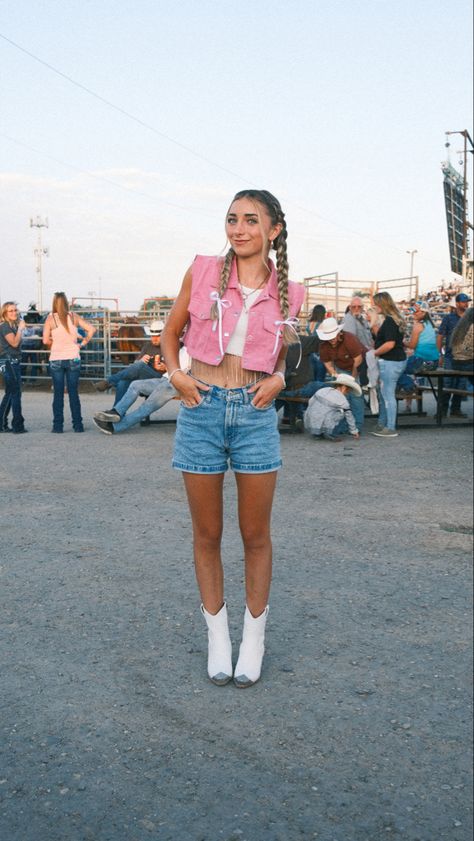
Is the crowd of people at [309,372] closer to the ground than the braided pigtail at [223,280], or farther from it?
closer to the ground

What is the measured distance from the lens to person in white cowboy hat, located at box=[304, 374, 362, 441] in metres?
8.71

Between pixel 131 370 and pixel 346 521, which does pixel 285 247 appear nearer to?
pixel 346 521

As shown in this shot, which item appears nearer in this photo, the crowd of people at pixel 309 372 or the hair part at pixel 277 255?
the hair part at pixel 277 255

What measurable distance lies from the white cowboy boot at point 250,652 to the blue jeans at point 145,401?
6418 millimetres

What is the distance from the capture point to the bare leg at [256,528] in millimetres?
2461

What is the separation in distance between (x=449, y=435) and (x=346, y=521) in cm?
464

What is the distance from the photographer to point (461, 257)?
48375 mm

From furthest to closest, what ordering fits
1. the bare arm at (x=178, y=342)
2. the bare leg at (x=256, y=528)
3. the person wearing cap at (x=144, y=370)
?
the person wearing cap at (x=144, y=370), the bare leg at (x=256, y=528), the bare arm at (x=178, y=342)

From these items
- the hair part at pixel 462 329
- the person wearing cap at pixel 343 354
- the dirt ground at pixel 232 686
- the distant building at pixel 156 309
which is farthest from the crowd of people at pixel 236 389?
the distant building at pixel 156 309

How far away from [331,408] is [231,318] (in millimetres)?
6803

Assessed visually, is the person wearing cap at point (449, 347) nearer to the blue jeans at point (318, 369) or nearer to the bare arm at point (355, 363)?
the blue jeans at point (318, 369)

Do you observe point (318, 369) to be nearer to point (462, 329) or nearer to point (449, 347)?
point (449, 347)

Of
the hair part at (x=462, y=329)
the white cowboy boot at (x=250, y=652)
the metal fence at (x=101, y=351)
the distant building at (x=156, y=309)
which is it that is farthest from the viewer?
the distant building at (x=156, y=309)

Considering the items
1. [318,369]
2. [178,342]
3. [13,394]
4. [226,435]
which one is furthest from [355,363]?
[178,342]
